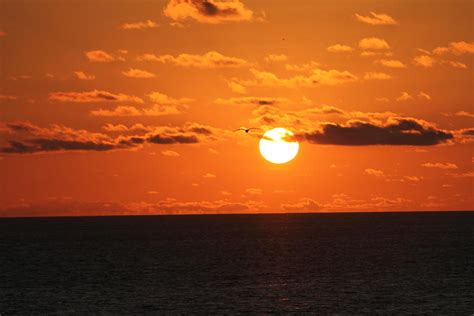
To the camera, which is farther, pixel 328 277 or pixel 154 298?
pixel 328 277

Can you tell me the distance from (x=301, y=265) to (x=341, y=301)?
49450 millimetres

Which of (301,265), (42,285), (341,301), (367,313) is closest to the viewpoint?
(367,313)

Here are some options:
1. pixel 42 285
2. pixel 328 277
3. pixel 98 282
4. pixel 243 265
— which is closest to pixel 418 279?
pixel 328 277

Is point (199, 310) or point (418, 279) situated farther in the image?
point (418, 279)

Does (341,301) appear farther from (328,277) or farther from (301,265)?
(301,265)

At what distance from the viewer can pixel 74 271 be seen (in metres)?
136

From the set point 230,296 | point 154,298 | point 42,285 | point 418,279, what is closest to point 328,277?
point 418,279

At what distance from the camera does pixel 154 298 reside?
98.7 meters

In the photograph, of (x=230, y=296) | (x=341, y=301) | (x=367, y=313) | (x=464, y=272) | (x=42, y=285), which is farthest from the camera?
(x=464, y=272)

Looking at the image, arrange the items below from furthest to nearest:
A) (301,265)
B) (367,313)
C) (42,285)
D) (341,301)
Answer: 1. (301,265)
2. (42,285)
3. (341,301)
4. (367,313)

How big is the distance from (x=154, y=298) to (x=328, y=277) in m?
33.6

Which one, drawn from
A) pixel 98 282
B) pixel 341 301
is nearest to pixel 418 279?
pixel 341 301

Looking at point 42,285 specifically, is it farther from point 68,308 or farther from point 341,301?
point 341,301

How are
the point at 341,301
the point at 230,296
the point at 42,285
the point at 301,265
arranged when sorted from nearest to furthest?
the point at 341,301 → the point at 230,296 → the point at 42,285 → the point at 301,265
